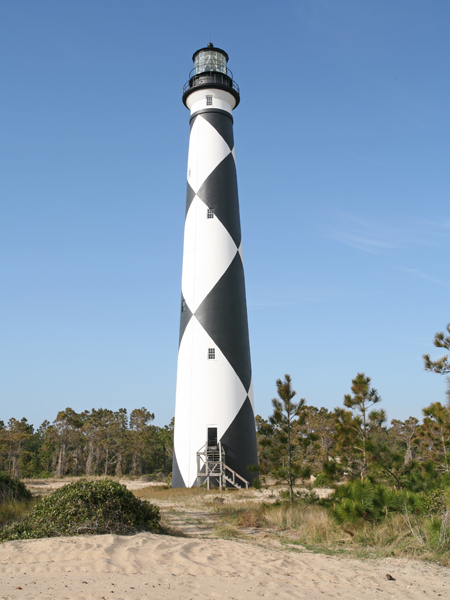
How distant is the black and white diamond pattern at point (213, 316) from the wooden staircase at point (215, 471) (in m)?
0.26

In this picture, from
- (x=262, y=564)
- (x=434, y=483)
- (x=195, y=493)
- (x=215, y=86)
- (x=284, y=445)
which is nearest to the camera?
(x=262, y=564)

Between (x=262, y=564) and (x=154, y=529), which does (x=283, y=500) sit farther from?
(x=262, y=564)

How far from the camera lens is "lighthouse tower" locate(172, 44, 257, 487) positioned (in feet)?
58.1

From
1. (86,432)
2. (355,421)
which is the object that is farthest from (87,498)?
(86,432)

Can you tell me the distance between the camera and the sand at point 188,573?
207 inches

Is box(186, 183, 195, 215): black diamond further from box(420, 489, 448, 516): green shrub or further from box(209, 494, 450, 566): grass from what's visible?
box(420, 489, 448, 516): green shrub

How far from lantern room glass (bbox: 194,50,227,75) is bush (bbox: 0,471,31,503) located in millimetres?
19063

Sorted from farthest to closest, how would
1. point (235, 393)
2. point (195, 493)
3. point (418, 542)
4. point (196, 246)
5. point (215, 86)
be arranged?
point (215, 86), point (196, 246), point (235, 393), point (195, 493), point (418, 542)

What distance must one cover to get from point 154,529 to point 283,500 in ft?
14.4

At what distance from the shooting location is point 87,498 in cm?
830

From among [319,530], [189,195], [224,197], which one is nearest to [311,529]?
[319,530]

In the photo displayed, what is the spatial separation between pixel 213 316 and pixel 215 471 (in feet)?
19.4

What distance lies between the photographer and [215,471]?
56.9 ft

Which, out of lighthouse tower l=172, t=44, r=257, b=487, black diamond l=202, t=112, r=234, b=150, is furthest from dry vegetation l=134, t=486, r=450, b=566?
black diamond l=202, t=112, r=234, b=150
